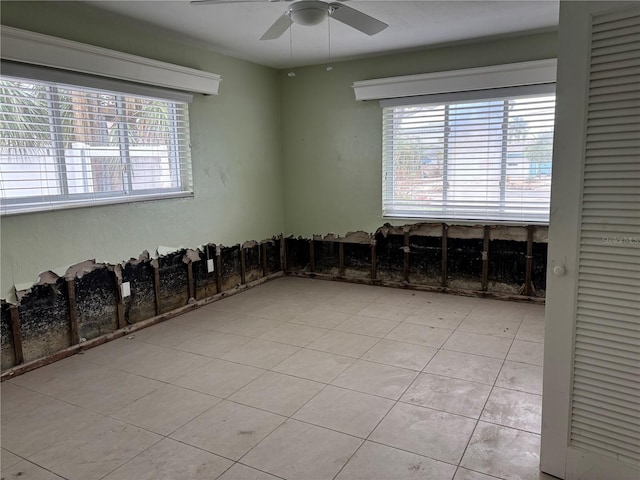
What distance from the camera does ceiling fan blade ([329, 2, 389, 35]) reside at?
106 inches

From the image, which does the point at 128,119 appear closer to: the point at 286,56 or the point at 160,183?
the point at 160,183

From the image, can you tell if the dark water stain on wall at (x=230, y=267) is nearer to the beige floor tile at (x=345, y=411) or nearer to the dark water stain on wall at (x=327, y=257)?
the dark water stain on wall at (x=327, y=257)

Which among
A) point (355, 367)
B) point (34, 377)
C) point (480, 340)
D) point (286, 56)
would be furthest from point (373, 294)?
point (34, 377)

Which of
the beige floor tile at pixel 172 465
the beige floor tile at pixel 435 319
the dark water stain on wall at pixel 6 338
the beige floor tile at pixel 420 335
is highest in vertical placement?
the dark water stain on wall at pixel 6 338

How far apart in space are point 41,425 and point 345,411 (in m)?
1.69

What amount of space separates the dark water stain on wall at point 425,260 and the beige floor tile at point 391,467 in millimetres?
3004

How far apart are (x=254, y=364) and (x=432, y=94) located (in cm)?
325

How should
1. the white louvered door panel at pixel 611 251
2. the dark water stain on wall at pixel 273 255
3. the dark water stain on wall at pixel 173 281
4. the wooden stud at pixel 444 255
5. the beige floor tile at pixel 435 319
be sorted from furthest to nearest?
the dark water stain on wall at pixel 273 255 < the wooden stud at pixel 444 255 < the dark water stain on wall at pixel 173 281 < the beige floor tile at pixel 435 319 < the white louvered door panel at pixel 611 251

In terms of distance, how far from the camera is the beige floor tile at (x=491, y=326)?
12.2 feet

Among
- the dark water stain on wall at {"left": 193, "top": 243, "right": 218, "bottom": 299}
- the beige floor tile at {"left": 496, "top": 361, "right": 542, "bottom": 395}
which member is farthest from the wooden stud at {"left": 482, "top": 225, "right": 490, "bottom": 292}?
the dark water stain on wall at {"left": 193, "top": 243, "right": 218, "bottom": 299}

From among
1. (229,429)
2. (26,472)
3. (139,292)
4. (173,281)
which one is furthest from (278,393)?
(173,281)

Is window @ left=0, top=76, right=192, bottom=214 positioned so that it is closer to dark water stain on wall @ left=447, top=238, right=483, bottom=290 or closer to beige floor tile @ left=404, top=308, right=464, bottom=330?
beige floor tile @ left=404, top=308, right=464, bottom=330

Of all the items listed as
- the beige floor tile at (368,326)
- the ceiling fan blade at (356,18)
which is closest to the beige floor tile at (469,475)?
the beige floor tile at (368,326)

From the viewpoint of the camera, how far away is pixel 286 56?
15.9 ft
